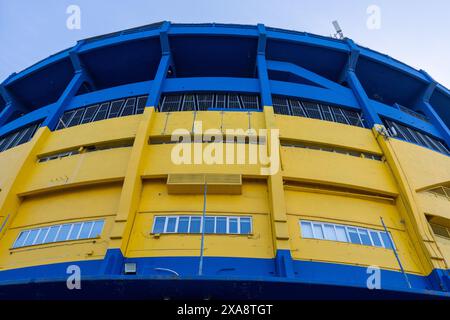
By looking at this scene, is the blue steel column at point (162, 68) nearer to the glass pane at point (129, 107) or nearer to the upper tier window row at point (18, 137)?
the glass pane at point (129, 107)

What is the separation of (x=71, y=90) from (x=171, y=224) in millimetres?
10871

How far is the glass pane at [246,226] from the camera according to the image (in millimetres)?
10609

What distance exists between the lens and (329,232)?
1086 centimetres

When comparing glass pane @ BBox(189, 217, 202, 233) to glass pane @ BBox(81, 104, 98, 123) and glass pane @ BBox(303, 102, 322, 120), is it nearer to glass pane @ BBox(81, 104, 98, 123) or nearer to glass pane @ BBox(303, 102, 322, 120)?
glass pane @ BBox(303, 102, 322, 120)

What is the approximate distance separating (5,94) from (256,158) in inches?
682

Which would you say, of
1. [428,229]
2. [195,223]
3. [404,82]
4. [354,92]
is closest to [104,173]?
[195,223]

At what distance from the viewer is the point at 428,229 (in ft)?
36.2

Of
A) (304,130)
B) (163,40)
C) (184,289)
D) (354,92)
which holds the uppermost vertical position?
(163,40)

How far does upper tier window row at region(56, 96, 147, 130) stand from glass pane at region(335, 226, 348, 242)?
9.90 meters

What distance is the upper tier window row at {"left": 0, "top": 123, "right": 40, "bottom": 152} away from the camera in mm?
16984

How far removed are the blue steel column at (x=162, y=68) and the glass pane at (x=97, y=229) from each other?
225 inches

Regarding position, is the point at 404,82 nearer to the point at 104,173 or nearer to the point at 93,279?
the point at 104,173

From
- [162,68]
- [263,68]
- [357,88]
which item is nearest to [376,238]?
[357,88]

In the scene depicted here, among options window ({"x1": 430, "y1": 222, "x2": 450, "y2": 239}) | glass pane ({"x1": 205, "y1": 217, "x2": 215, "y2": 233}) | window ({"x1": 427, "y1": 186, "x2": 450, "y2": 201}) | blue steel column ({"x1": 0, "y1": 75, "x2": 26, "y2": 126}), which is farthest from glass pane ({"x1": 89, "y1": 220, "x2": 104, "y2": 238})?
blue steel column ({"x1": 0, "y1": 75, "x2": 26, "y2": 126})
